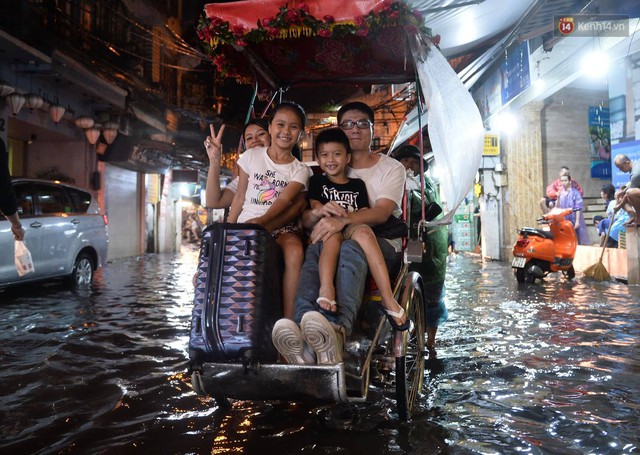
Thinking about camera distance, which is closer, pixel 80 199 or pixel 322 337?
pixel 322 337

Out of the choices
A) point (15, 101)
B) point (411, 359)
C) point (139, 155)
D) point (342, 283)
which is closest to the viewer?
point (342, 283)

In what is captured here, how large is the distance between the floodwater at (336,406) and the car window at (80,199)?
316cm

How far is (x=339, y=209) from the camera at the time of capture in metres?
3.18

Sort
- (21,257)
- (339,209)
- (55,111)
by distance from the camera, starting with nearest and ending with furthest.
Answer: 1. (339,209)
2. (21,257)
3. (55,111)

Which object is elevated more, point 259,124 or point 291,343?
point 259,124

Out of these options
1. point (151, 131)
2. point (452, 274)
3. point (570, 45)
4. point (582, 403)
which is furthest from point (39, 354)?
point (151, 131)

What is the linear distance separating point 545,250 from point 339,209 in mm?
8111

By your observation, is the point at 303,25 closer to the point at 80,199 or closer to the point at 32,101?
the point at 80,199

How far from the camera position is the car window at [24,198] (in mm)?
8008

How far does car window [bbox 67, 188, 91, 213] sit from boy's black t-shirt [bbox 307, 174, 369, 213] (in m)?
7.51

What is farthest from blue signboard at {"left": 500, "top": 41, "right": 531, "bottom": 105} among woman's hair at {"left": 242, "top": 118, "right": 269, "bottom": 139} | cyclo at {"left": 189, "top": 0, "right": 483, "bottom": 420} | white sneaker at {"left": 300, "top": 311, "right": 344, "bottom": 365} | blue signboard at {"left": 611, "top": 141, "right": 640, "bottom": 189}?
white sneaker at {"left": 300, "top": 311, "right": 344, "bottom": 365}

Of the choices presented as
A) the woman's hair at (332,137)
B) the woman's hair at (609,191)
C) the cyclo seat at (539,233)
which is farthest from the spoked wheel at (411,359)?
the woman's hair at (609,191)

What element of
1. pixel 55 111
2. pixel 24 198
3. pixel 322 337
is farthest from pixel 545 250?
pixel 55 111

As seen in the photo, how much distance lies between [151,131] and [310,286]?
66.3 ft
